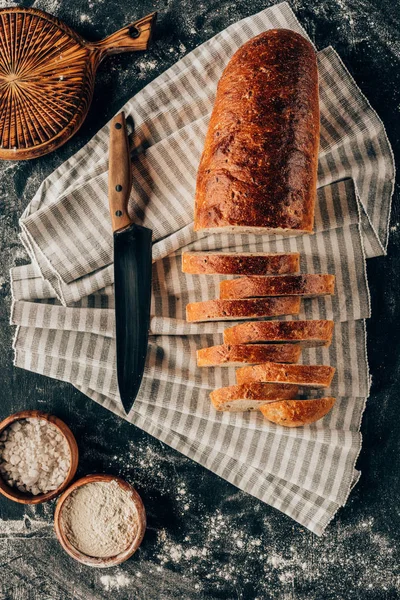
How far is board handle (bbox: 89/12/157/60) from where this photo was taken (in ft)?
8.75

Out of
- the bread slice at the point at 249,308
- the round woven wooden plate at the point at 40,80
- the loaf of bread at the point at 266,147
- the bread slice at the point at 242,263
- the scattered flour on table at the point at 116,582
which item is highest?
the round woven wooden plate at the point at 40,80

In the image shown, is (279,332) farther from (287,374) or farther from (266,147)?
(266,147)

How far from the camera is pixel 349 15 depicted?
2.74 meters

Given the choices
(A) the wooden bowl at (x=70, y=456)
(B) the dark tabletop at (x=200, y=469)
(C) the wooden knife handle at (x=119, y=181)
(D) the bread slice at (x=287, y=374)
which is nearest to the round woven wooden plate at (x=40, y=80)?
(B) the dark tabletop at (x=200, y=469)

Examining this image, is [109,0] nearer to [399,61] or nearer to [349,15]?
[349,15]

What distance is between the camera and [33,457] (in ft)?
8.63

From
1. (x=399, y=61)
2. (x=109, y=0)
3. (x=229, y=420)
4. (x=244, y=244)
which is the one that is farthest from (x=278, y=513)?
(x=109, y=0)

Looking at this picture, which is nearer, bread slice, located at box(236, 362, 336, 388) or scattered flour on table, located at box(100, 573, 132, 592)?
bread slice, located at box(236, 362, 336, 388)

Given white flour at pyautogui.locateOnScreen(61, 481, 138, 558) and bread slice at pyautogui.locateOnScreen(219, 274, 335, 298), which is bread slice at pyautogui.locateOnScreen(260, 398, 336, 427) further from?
white flour at pyautogui.locateOnScreen(61, 481, 138, 558)

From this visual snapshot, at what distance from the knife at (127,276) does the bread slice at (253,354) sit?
32cm

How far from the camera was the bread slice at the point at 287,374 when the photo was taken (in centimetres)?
236

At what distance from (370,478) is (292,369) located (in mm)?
819

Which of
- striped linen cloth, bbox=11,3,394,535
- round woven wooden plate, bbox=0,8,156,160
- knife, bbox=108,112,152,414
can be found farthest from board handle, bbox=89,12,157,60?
knife, bbox=108,112,152,414

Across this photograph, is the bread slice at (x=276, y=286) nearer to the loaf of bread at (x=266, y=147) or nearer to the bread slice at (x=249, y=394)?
the loaf of bread at (x=266, y=147)
